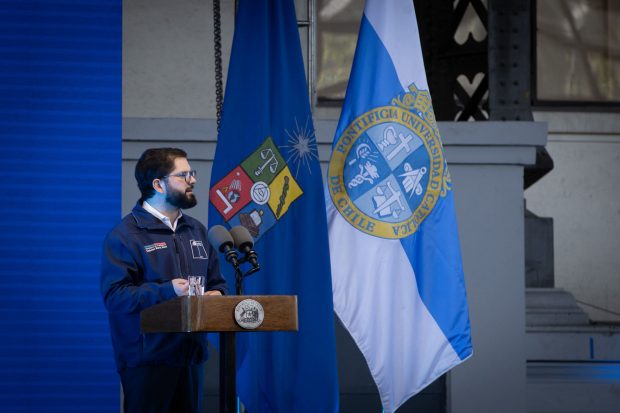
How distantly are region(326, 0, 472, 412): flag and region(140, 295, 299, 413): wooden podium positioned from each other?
1546 mm

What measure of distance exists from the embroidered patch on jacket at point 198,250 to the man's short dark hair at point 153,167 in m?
0.22

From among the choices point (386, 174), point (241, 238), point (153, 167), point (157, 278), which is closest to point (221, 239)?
point (241, 238)

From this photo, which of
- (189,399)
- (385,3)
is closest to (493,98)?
(385,3)

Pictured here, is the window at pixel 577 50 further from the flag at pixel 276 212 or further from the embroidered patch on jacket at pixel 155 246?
the embroidered patch on jacket at pixel 155 246

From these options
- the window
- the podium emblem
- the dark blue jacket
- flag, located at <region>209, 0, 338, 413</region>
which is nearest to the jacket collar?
the dark blue jacket

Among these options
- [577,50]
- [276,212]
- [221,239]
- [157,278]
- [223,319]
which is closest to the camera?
[223,319]

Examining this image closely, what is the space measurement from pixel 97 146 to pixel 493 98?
2.54 metres

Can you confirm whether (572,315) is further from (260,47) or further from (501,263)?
(260,47)

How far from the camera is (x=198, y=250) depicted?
394 cm

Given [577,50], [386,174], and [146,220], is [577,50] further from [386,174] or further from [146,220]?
[146,220]

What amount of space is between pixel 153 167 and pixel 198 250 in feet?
1.08

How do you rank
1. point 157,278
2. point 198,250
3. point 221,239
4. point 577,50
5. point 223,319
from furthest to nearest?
point 577,50, point 198,250, point 157,278, point 221,239, point 223,319

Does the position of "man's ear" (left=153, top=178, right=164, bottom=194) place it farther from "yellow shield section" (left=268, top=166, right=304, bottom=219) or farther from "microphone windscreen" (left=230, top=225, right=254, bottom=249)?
"yellow shield section" (left=268, top=166, right=304, bottom=219)

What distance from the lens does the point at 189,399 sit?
3814 millimetres
